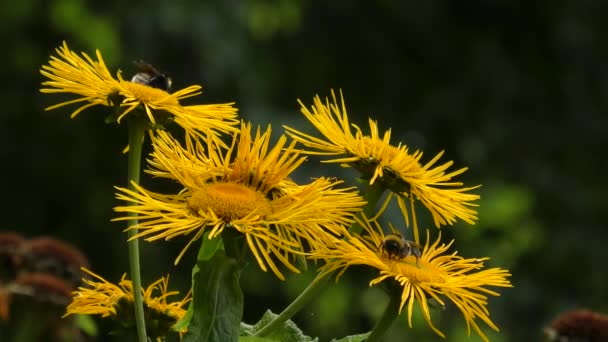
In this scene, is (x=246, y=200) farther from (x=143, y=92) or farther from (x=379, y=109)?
(x=379, y=109)

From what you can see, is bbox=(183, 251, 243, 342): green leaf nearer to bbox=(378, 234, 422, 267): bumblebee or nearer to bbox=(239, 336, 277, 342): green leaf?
bbox=(239, 336, 277, 342): green leaf

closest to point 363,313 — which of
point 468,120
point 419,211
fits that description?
point 419,211

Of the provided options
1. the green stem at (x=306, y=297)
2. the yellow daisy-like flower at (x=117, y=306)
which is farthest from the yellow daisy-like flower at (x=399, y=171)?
the yellow daisy-like flower at (x=117, y=306)

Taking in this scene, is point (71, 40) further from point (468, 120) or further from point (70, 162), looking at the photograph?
point (468, 120)

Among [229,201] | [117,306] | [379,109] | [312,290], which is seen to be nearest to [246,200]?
[229,201]

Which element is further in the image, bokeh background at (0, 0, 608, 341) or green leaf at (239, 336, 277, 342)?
bokeh background at (0, 0, 608, 341)

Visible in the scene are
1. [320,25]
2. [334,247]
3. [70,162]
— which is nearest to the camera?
[334,247]

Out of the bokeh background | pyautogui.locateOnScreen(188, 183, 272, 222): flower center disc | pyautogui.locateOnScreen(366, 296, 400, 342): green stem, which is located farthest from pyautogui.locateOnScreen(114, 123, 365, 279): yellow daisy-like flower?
the bokeh background

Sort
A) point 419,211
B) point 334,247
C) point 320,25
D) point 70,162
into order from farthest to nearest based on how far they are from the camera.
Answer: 1. point 320,25
2. point 70,162
3. point 419,211
4. point 334,247
